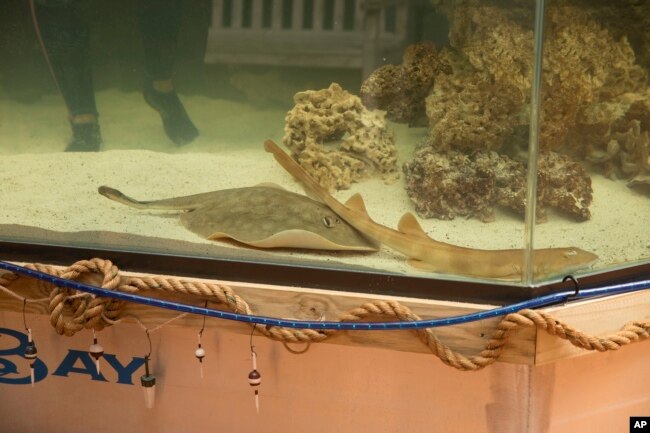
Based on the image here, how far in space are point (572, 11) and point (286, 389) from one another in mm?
1225

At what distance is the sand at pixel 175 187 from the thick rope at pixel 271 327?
117 millimetres

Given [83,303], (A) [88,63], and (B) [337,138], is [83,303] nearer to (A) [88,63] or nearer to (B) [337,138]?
(A) [88,63]

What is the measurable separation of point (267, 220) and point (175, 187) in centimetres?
30

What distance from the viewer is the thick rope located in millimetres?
1879

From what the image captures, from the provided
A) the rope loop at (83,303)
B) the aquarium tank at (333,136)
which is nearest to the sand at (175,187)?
the aquarium tank at (333,136)

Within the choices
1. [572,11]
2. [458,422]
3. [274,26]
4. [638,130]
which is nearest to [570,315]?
[458,422]

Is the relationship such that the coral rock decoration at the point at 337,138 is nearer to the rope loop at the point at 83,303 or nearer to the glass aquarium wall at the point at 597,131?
the glass aquarium wall at the point at 597,131

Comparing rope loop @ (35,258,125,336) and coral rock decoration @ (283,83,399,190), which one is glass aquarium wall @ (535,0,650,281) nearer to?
coral rock decoration @ (283,83,399,190)

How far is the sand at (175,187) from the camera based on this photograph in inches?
79.0

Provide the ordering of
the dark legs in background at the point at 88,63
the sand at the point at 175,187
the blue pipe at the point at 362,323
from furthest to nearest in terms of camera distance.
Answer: the dark legs in background at the point at 88,63
the sand at the point at 175,187
the blue pipe at the point at 362,323

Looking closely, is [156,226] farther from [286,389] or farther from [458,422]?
[458,422]

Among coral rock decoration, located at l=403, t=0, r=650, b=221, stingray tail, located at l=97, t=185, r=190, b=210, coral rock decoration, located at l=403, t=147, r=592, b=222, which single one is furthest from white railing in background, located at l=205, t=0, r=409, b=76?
stingray tail, located at l=97, t=185, r=190, b=210

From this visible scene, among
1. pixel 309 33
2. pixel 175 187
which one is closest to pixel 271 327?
pixel 175 187

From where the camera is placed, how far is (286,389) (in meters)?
2.19
